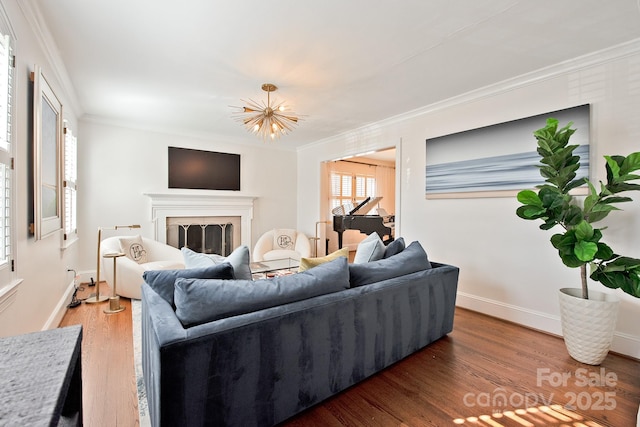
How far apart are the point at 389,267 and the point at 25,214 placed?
2.55m

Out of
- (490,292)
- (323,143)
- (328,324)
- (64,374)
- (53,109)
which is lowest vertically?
(490,292)

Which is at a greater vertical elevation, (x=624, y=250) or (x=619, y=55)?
(x=619, y=55)

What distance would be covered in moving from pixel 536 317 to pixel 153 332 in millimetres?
3280

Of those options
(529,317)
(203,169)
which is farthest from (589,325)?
(203,169)

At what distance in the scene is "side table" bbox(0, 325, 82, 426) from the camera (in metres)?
0.69

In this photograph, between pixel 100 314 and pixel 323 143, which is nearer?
pixel 100 314

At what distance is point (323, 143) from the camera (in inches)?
221

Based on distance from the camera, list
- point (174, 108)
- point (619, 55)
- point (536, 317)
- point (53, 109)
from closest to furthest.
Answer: point (619, 55) < point (53, 109) < point (536, 317) < point (174, 108)

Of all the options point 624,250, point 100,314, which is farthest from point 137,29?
point 624,250

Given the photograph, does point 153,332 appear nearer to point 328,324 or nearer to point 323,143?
point 328,324

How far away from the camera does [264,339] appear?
153 centimetres

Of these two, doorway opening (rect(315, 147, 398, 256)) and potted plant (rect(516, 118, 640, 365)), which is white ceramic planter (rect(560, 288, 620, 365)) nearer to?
potted plant (rect(516, 118, 640, 365))

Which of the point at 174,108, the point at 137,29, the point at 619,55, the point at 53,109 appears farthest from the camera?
the point at 174,108

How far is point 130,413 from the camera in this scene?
1.75 meters
